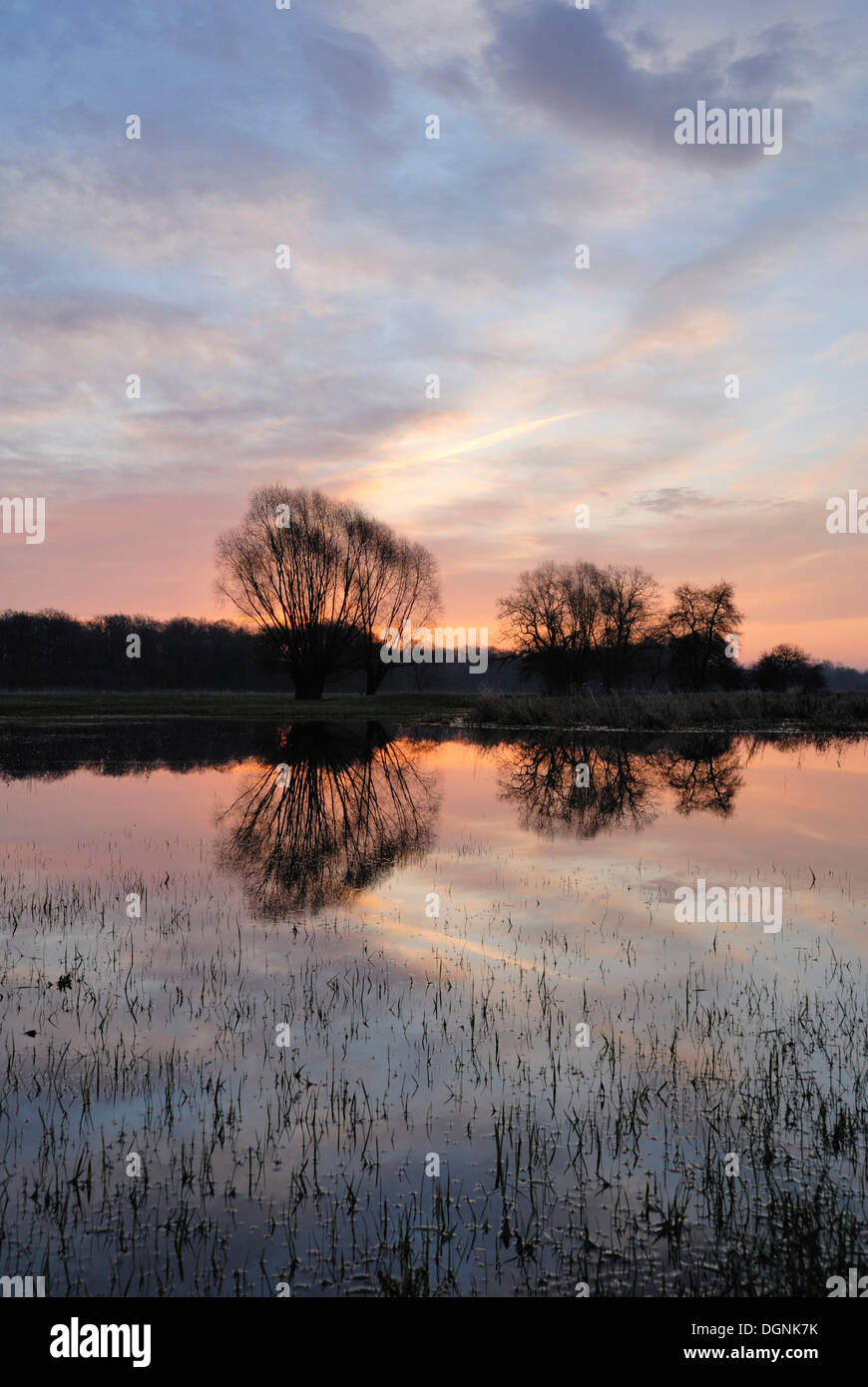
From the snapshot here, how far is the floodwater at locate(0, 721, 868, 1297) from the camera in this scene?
3.71m

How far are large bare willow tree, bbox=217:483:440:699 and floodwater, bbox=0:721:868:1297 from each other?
5271 centimetres

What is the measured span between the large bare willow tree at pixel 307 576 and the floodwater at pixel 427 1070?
52.7 meters

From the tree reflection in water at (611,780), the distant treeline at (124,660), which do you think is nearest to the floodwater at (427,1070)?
the tree reflection in water at (611,780)

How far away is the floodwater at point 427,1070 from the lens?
371 cm

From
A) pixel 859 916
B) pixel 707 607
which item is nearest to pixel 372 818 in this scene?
pixel 859 916

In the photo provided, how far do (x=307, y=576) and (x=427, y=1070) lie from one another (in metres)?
61.3

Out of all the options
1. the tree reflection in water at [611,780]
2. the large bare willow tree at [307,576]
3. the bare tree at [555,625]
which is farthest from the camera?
the bare tree at [555,625]

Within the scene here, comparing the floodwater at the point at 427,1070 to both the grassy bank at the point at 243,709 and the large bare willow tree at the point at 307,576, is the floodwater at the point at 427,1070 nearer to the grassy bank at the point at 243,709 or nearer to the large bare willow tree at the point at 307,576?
the grassy bank at the point at 243,709

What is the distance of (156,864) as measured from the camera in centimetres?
1168

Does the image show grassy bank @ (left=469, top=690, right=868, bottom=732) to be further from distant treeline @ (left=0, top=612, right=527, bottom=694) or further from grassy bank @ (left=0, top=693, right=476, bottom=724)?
distant treeline @ (left=0, top=612, right=527, bottom=694)

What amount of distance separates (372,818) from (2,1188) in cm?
1152

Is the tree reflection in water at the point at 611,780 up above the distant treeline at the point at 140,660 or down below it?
below

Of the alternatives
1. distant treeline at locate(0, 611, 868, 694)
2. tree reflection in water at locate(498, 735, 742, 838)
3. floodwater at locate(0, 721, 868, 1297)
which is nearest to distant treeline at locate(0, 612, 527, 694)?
distant treeline at locate(0, 611, 868, 694)
